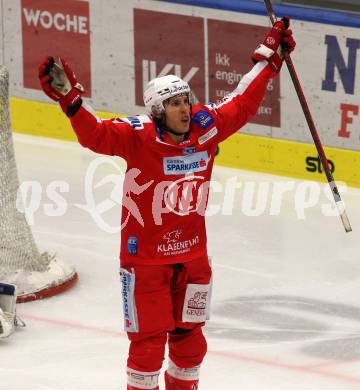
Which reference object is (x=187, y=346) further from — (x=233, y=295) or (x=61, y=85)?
(x=233, y=295)

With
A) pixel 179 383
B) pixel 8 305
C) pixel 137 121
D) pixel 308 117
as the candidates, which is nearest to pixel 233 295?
pixel 8 305

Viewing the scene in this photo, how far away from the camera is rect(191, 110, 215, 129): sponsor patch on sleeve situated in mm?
6602

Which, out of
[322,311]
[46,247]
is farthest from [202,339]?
[46,247]

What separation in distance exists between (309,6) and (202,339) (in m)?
5.12

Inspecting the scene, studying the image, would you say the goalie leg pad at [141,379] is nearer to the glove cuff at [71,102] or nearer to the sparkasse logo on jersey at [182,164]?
the sparkasse logo on jersey at [182,164]

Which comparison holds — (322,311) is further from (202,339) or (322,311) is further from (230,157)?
(230,157)

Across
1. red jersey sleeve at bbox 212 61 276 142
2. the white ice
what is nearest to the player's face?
red jersey sleeve at bbox 212 61 276 142

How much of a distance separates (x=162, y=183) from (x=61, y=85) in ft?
2.21

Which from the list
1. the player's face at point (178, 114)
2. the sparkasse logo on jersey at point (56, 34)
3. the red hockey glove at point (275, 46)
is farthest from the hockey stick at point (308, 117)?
the sparkasse logo on jersey at point (56, 34)

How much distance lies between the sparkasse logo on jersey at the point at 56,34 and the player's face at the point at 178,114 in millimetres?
6201

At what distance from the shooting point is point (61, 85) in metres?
6.23

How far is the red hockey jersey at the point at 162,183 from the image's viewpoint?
645cm

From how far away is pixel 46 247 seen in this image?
32.2 ft

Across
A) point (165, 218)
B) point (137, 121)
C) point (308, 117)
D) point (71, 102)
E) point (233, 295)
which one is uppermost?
point (71, 102)
